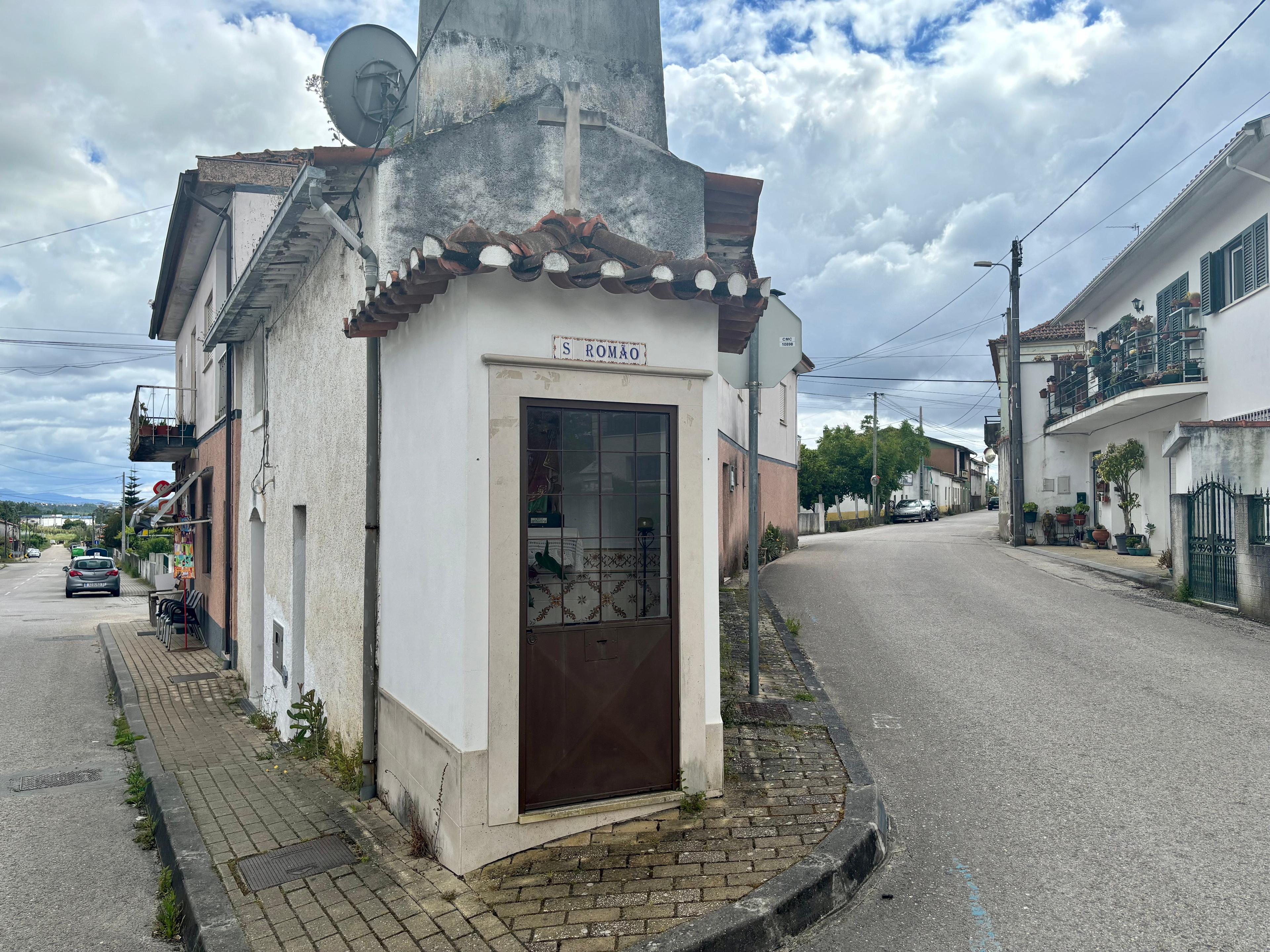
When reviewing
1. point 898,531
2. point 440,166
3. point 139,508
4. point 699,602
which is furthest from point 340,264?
point 898,531

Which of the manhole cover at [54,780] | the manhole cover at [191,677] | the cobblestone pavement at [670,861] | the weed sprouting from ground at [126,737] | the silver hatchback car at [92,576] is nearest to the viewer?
the cobblestone pavement at [670,861]

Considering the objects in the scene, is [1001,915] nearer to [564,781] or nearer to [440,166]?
[564,781]

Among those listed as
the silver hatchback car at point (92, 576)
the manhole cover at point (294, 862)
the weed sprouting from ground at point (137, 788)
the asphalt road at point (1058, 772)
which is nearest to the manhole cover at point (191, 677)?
the weed sprouting from ground at point (137, 788)

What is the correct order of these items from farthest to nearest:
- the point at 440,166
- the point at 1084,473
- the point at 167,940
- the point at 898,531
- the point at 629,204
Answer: the point at 898,531 < the point at 1084,473 < the point at 629,204 < the point at 440,166 < the point at 167,940

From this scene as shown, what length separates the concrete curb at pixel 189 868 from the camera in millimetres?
4215

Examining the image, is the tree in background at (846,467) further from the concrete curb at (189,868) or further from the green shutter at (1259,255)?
the concrete curb at (189,868)

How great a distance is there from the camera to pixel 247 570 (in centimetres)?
1264

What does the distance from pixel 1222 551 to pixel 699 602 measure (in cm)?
1073

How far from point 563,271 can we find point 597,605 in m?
1.91

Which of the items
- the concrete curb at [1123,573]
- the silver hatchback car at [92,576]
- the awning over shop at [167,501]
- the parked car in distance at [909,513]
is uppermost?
the awning over shop at [167,501]

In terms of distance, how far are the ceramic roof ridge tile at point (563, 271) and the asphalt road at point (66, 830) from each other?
3.65 m

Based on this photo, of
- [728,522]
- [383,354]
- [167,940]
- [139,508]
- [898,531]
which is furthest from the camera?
[898,531]

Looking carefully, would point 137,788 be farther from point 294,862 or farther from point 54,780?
point 294,862

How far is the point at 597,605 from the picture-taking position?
5.14 meters
